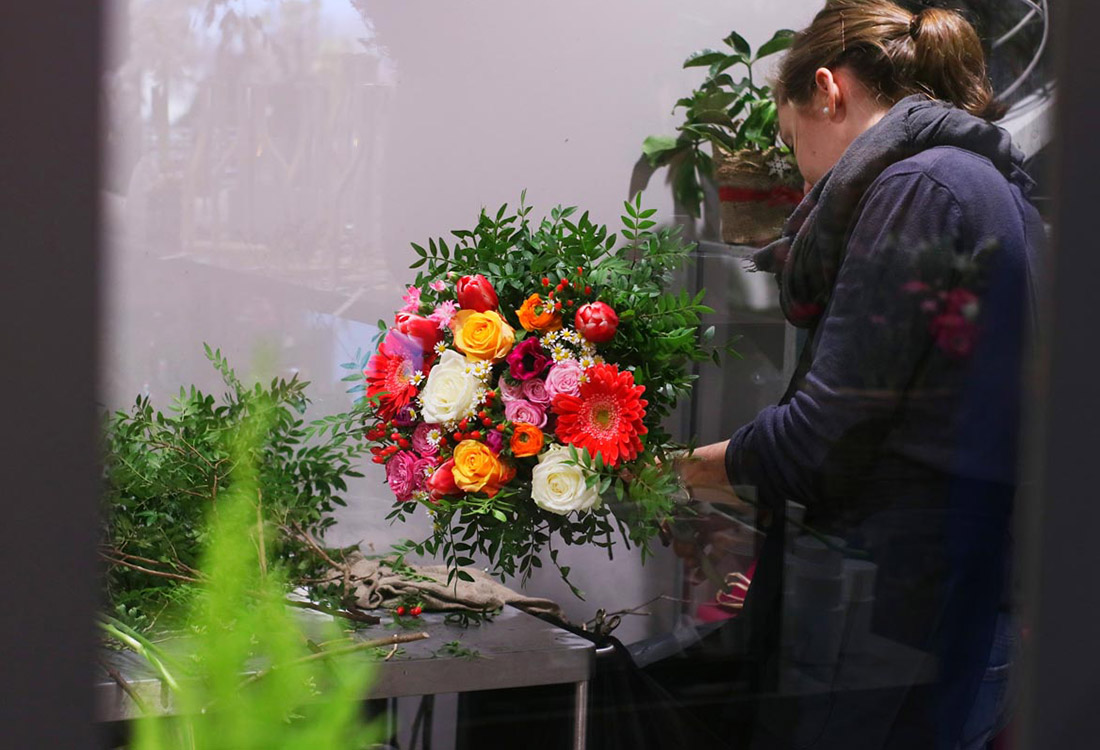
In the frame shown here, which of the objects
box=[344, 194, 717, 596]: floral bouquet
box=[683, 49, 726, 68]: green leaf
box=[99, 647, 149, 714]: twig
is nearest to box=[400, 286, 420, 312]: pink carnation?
box=[344, 194, 717, 596]: floral bouquet

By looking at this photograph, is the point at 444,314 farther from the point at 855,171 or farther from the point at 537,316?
the point at 855,171

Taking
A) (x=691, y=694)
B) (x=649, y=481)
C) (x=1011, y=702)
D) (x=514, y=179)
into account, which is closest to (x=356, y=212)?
(x=514, y=179)

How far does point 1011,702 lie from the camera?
68cm

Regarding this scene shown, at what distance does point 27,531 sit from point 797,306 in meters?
0.92

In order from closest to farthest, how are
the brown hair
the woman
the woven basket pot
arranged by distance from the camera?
the woman
the brown hair
the woven basket pot

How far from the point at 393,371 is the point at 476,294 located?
4.7 inches

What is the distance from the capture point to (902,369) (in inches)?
40.0

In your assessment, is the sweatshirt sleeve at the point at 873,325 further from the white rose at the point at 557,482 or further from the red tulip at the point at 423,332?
the red tulip at the point at 423,332

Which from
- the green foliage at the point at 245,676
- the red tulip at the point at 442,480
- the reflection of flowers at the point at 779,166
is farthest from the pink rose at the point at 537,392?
the reflection of flowers at the point at 779,166

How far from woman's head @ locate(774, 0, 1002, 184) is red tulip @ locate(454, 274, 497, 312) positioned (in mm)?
371

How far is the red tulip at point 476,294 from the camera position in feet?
3.89

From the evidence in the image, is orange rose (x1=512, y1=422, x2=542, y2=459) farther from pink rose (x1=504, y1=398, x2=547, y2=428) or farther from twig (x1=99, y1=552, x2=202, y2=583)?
twig (x1=99, y1=552, x2=202, y2=583)

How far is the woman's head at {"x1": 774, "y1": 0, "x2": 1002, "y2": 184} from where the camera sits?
1.09m

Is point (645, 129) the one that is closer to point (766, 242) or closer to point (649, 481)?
point (766, 242)
